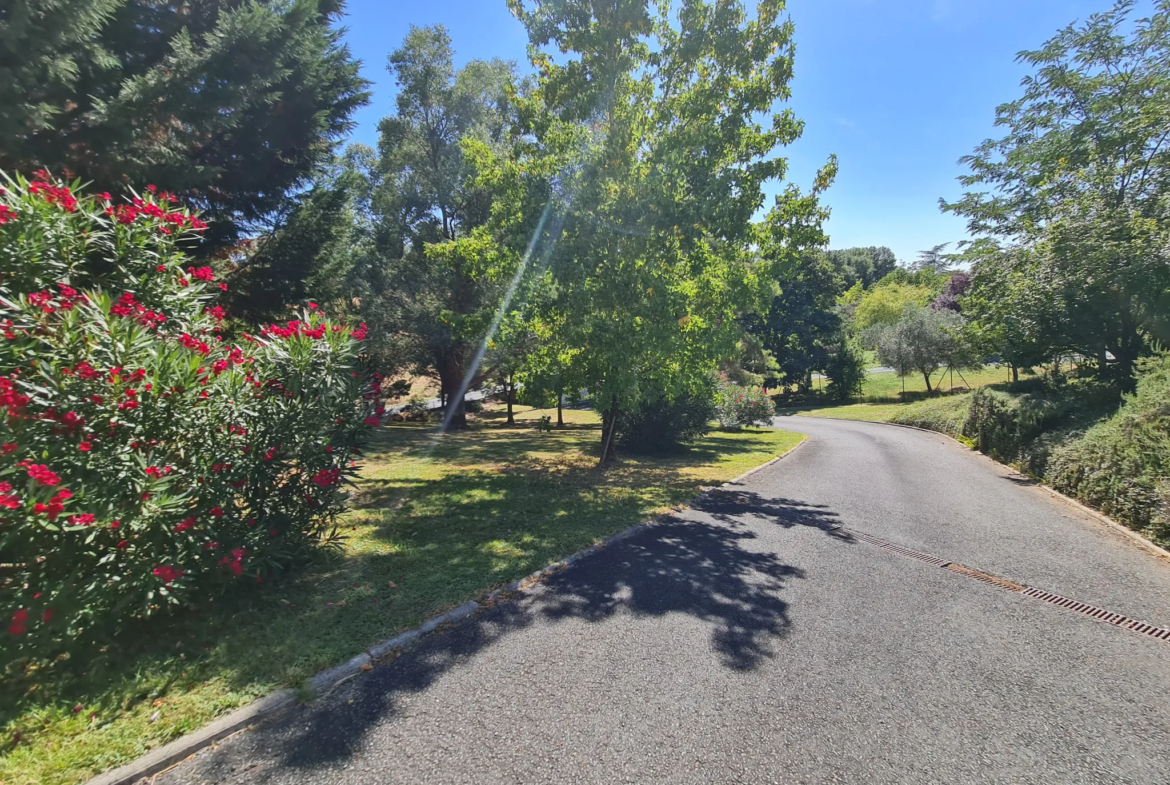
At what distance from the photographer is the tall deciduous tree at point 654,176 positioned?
8.27m

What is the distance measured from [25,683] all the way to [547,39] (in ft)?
37.5

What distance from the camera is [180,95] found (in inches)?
330

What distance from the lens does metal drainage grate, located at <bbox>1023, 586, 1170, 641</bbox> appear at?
13.5 ft

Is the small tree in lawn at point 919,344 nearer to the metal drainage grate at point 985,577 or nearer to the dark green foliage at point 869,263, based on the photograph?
the metal drainage grate at point 985,577

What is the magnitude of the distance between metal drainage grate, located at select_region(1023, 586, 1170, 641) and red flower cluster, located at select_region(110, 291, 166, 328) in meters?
8.30

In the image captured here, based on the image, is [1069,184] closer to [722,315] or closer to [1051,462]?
[1051,462]

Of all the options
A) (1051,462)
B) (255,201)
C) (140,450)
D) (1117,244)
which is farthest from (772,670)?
(255,201)

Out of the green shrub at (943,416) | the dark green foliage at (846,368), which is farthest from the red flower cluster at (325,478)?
the dark green foliage at (846,368)

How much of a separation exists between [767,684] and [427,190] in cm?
1808

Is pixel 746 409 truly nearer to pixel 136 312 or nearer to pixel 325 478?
pixel 325 478

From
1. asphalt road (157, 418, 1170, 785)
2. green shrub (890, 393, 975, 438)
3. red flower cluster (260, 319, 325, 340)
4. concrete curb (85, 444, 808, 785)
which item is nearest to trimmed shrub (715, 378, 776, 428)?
green shrub (890, 393, 975, 438)

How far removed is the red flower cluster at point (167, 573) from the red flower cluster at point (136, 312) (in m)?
1.80

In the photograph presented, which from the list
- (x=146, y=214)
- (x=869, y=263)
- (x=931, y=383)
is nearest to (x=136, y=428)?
(x=146, y=214)

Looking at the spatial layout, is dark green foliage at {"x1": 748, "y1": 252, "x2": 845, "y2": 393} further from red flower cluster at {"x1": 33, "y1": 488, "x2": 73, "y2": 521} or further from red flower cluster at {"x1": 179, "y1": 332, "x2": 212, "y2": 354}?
red flower cluster at {"x1": 33, "y1": 488, "x2": 73, "y2": 521}
